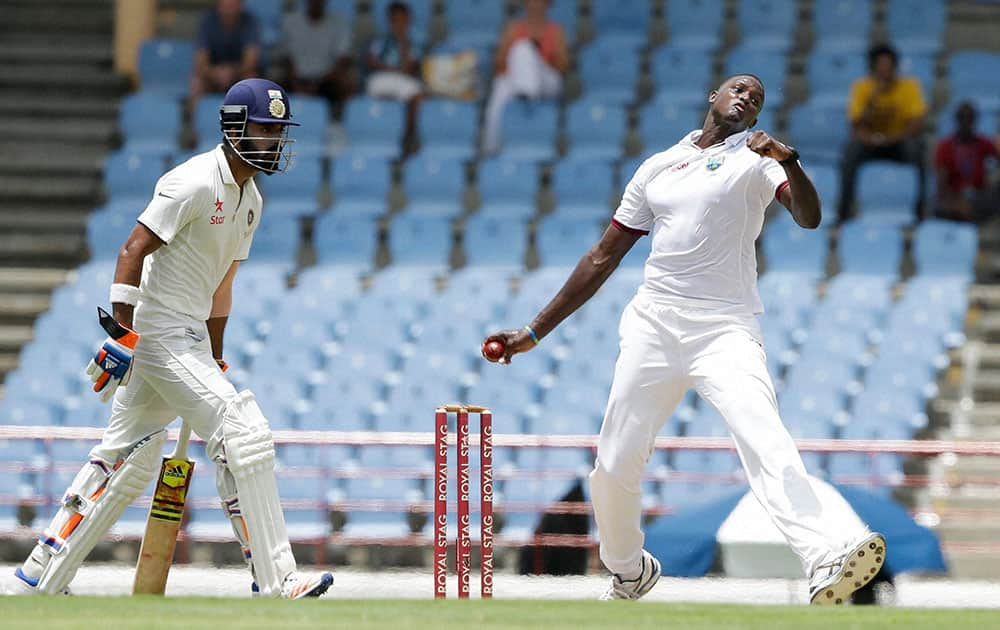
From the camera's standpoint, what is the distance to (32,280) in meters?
15.7

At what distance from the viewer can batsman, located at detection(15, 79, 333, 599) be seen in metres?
7.12

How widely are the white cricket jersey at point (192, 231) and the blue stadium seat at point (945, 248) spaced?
812 cm

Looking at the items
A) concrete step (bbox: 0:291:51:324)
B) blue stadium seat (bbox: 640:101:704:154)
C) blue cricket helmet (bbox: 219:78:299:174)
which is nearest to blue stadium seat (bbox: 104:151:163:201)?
concrete step (bbox: 0:291:51:324)

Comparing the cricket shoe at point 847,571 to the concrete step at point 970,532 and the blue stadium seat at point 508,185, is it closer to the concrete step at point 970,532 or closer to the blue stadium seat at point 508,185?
the concrete step at point 970,532

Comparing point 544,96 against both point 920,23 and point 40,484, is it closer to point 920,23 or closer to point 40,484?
point 920,23

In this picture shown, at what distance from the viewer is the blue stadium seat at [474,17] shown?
1723 cm

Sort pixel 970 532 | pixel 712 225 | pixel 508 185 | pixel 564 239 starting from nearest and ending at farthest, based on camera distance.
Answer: pixel 712 225, pixel 970 532, pixel 564 239, pixel 508 185

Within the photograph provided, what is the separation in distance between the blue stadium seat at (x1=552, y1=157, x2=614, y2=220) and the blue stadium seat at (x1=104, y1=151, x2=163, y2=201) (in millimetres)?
3631

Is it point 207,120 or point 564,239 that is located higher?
point 207,120

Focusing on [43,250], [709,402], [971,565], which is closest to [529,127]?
[43,250]

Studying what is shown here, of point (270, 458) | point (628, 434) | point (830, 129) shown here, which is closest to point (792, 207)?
point (628, 434)

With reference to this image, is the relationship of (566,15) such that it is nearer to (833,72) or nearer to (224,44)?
(833,72)

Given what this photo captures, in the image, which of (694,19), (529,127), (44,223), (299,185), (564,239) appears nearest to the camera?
(564,239)

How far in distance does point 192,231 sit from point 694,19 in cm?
1036
